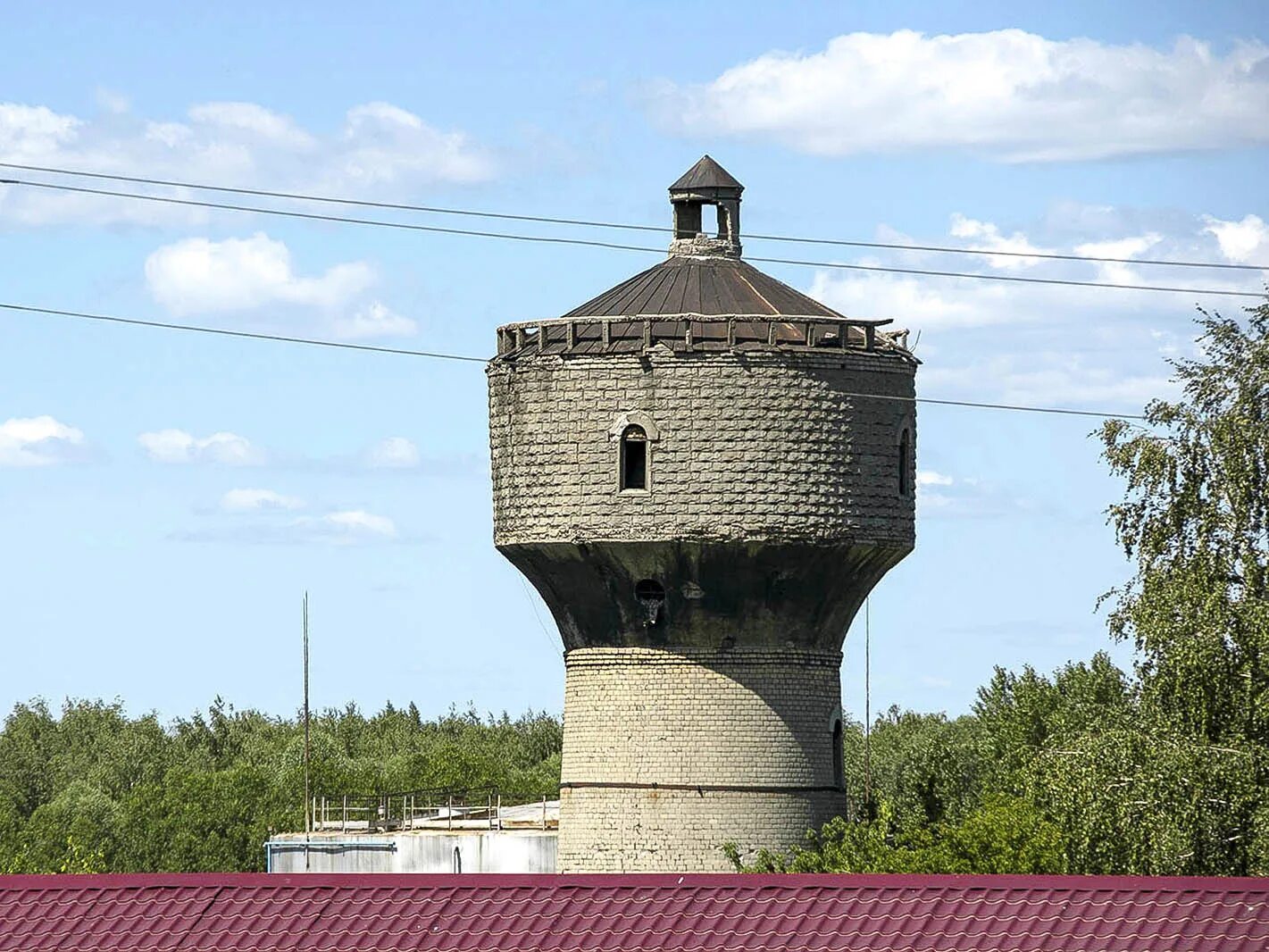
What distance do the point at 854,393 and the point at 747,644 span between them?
141 inches

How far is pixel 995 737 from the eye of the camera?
6506 cm

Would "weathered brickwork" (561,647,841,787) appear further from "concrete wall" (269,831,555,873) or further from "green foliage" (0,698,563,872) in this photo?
"green foliage" (0,698,563,872)

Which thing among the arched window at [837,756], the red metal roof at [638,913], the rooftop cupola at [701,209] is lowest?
the red metal roof at [638,913]

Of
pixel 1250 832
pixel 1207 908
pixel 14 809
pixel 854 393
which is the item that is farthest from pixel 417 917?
pixel 14 809

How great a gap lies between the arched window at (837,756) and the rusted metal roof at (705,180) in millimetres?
7558

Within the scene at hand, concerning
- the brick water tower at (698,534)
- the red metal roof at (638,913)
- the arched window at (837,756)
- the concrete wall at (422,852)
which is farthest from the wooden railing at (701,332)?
the red metal roof at (638,913)

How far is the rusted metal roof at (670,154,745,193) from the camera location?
136ft

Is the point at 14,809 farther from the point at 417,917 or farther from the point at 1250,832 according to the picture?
the point at 417,917

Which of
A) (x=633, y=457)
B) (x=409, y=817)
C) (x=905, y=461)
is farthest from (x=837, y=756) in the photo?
(x=409, y=817)

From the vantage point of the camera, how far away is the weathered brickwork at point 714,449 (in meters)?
38.6

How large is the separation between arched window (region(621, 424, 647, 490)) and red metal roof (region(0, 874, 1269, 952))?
1843 cm

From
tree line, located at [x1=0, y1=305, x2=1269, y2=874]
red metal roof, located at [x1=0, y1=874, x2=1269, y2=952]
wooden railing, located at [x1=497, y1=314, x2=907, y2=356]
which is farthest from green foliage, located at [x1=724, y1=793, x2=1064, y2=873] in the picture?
red metal roof, located at [x1=0, y1=874, x2=1269, y2=952]

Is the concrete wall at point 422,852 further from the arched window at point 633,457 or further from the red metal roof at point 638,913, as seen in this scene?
the red metal roof at point 638,913

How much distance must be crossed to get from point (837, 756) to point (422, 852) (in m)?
7.83
